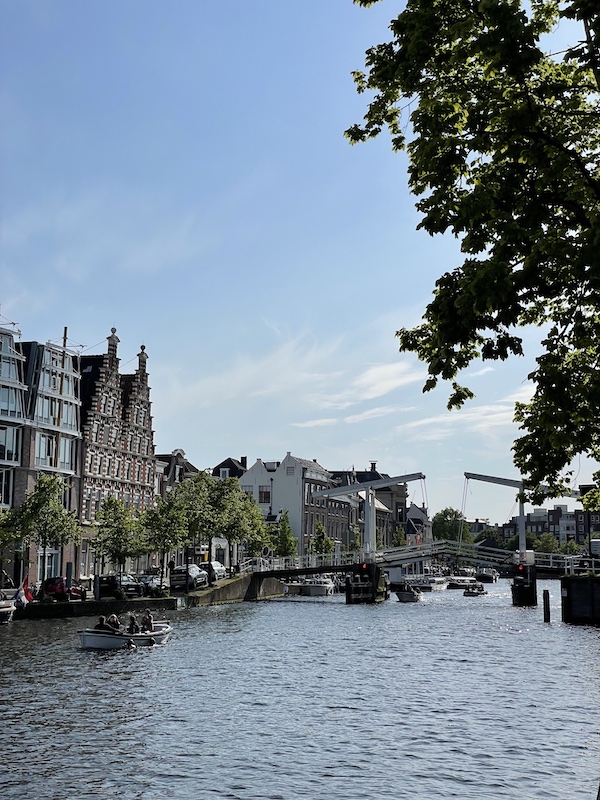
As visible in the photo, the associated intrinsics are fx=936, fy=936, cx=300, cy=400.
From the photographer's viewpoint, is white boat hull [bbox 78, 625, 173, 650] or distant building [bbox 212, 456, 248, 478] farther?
distant building [bbox 212, 456, 248, 478]

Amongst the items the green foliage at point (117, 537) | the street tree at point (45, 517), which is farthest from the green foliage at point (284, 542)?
the street tree at point (45, 517)

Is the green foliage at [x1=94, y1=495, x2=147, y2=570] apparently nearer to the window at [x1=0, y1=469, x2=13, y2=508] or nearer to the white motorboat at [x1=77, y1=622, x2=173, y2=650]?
the window at [x1=0, y1=469, x2=13, y2=508]

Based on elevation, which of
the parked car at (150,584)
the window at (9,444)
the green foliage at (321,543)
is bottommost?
the parked car at (150,584)

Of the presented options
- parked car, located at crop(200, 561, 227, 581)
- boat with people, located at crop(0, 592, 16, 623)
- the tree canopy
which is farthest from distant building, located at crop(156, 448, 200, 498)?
the tree canopy

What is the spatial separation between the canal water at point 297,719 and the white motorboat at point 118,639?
31.2 inches

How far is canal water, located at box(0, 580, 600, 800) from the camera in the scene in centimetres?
2030

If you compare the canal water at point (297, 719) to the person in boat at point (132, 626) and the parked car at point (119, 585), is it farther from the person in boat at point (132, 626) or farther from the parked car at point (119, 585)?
the parked car at point (119, 585)

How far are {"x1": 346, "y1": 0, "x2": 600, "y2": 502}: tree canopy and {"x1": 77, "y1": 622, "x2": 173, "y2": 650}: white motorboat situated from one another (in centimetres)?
3291

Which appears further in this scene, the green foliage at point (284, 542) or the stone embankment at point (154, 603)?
the green foliage at point (284, 542)

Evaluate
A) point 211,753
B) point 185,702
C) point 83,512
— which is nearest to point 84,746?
point 211,753

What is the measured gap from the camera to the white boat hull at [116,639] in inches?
1684

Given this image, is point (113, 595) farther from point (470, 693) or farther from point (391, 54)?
point (391, 54)

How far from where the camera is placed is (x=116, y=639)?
4378cm

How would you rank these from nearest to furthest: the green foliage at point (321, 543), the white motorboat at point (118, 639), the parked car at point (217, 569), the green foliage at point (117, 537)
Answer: the white motorboat at point (118, 639) < the green foliage at point (117, 537) < the parked car at point (217, 569) < the green foliage at point (321, 543)
